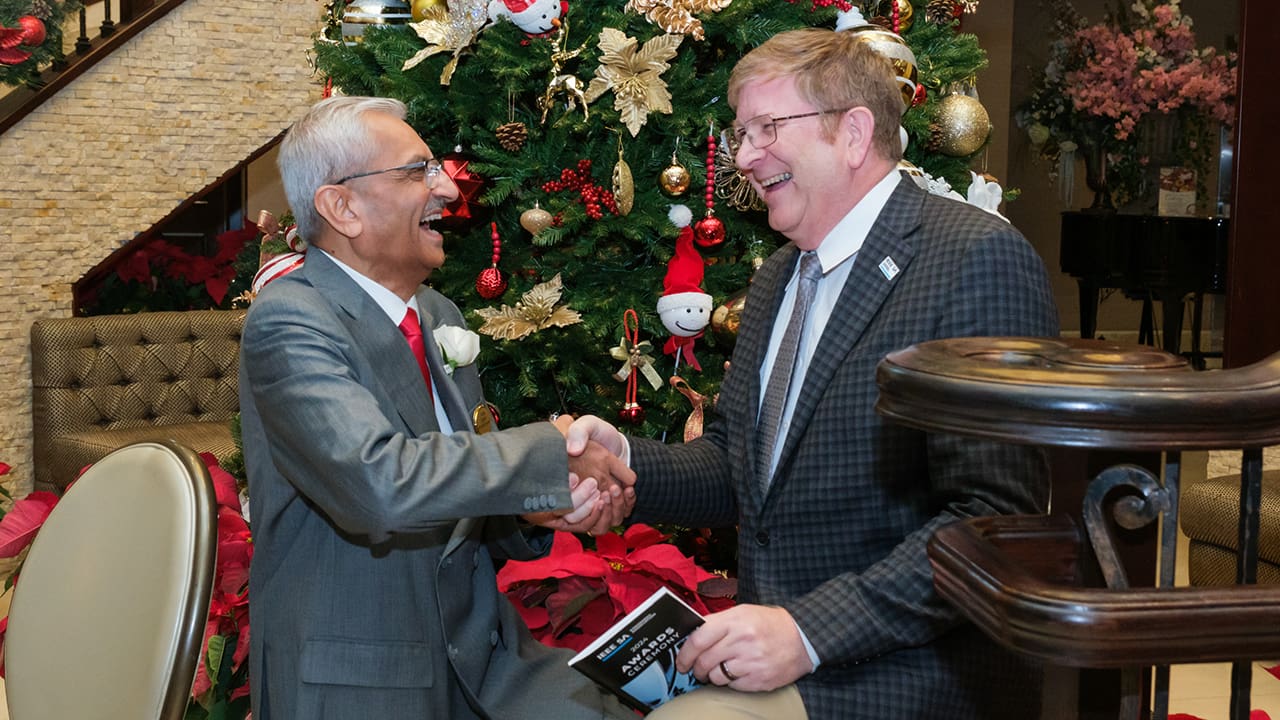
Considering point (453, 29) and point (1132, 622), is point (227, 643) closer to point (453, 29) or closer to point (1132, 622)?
point (453, 29)

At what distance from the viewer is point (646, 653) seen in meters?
1.70

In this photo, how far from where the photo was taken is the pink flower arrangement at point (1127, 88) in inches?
263

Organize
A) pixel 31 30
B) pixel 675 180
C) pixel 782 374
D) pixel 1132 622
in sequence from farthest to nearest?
pixel 31 30 < pixel 675 180 < pixel 782 374 < pixel 1132 622

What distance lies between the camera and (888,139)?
205 centimetres

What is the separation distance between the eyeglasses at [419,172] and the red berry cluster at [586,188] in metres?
0.59

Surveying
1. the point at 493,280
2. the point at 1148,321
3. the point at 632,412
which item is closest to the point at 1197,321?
the point at 1148,321

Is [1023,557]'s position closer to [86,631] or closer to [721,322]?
[86,631]

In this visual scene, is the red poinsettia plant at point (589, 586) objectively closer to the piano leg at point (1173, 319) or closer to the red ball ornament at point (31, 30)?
the red ball ornament at point (31, 30)

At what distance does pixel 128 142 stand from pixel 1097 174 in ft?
17.1

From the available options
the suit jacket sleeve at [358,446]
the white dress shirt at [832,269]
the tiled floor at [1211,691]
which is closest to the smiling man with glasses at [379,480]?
the suit jacket sleeve at [358,446]

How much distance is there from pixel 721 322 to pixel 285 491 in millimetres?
1086

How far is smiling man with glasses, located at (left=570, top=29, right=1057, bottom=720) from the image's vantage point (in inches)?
67.3

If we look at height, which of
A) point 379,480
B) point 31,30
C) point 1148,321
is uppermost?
point 31,30

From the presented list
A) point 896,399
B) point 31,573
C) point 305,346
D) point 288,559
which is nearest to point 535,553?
point 288,559
